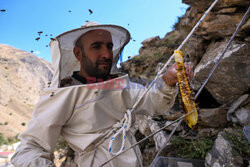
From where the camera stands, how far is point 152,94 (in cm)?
191

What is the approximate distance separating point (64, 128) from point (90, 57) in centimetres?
79

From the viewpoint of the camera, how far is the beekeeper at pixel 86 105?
1.38 metres

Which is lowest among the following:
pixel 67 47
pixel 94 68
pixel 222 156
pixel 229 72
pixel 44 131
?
pixel 222 156

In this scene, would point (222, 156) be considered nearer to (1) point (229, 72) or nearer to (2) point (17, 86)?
(1) point (229, 72)

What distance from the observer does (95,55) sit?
174 cm

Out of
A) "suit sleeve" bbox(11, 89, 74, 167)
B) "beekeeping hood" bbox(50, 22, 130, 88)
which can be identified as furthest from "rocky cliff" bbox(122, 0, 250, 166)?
"suit sleeve" bbox(11, 89, 74, 167)

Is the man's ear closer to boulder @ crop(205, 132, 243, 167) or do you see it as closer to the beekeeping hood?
the beekeeping hood

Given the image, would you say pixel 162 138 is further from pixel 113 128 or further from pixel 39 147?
pixel 39 147

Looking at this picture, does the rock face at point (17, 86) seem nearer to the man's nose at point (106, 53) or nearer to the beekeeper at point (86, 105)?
the beekeeper at point (86, 105)

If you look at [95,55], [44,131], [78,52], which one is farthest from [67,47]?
[44,131]

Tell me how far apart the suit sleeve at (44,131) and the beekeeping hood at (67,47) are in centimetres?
21

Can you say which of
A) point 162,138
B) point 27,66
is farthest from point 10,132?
point 162,138

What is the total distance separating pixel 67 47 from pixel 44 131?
97 cm

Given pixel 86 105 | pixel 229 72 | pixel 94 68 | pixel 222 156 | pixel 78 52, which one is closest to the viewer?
pixel 86 105
